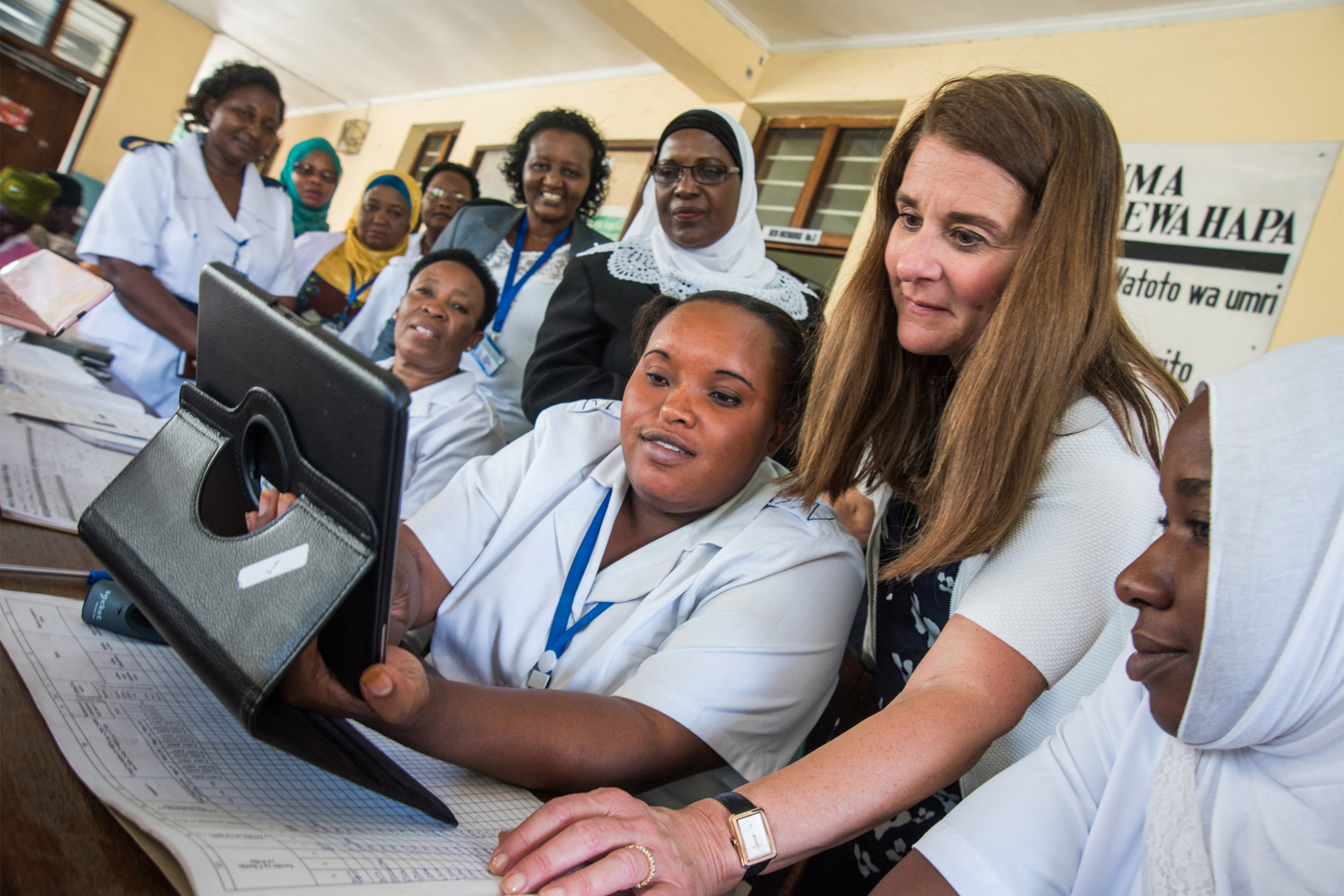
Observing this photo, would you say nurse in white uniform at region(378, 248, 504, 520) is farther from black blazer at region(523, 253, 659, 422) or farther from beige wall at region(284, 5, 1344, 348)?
beige wall at region(284, 5, 1344, 348)

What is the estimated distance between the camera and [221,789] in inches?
28.8

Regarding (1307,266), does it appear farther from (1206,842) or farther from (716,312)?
(1206,842)

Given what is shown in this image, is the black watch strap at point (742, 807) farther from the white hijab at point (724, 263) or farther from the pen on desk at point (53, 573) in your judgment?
the white hijab at point (724, 263)

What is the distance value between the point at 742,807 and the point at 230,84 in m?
3.40

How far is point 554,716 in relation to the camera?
969mm

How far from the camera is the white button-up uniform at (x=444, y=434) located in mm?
2295

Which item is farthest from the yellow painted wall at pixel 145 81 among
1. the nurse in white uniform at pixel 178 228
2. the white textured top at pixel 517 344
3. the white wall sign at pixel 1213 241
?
the white wall sign at pixel 1213 241

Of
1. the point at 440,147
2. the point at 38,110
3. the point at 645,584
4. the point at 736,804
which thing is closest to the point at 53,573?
the point at 645,584

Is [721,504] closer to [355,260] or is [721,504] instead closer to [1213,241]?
[1213,241]

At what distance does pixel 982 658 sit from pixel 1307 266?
10.5 feet

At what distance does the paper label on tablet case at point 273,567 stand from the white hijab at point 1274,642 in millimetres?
756

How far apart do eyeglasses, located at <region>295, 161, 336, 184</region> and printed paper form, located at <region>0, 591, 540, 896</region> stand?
4508 mm

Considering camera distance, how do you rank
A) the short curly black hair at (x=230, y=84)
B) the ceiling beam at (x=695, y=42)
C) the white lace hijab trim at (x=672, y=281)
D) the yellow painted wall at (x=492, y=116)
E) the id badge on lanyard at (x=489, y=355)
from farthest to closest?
the yellow painted wall at (x=492, y=116) < the ceiling beam at (x=695, y=42) < the short curly black hair at (x=230, y=84) < the id badge on lanyard at (x=489, y=355) < the white lace hijab trim at (x=672, y=281)

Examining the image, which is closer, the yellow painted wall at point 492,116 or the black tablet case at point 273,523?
the black tablet case at point 273,523
